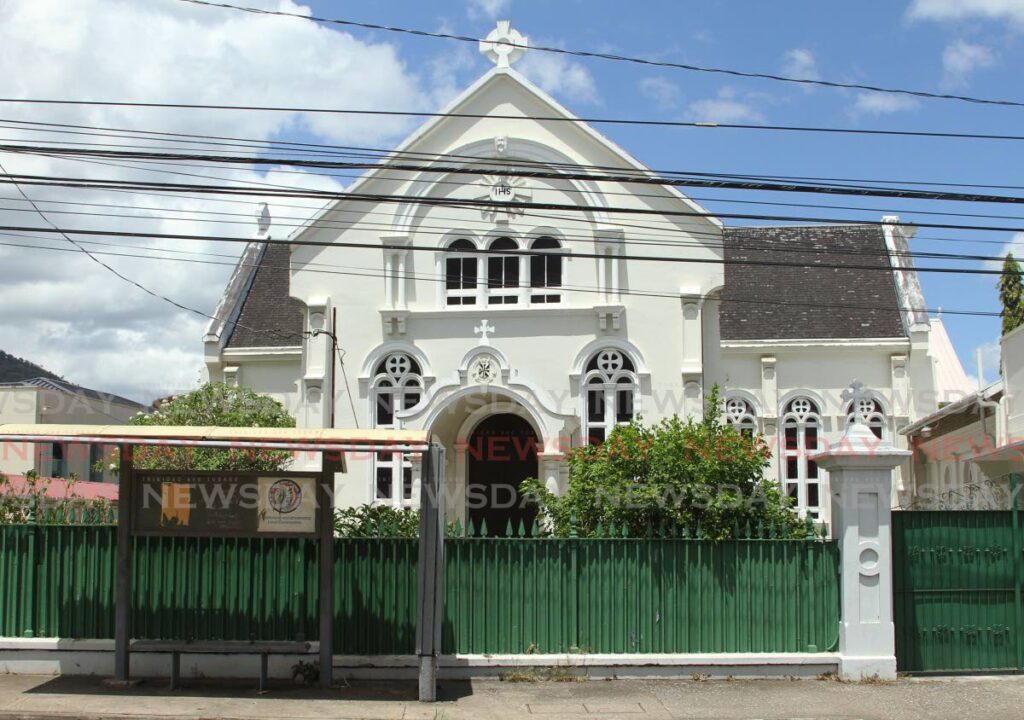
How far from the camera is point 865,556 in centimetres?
1152

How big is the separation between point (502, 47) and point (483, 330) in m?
4.96

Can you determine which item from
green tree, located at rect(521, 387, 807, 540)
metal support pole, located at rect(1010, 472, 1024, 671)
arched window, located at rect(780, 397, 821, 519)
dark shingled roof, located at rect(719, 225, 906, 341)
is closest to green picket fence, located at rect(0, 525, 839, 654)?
green tree, located at rect(521, 387, 807, 540)

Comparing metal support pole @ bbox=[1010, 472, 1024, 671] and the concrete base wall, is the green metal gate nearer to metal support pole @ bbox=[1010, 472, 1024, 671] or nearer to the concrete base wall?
metal support pole @ bbox=[1010, 472, 1024, 671]

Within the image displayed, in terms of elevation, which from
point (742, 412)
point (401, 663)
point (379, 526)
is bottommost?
point (401, 663)

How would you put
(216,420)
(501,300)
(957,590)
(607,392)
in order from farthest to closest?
(501,300) → (216,420) → (607,392) → (957,590)

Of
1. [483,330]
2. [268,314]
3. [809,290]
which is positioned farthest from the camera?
[809,290]

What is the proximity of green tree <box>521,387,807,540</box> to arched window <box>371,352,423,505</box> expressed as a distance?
6972 millimetres

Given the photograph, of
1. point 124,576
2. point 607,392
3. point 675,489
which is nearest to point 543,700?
point 675,489

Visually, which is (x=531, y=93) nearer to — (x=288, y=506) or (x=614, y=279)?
(x=614, y=279)

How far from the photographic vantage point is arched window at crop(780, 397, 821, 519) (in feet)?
83.0

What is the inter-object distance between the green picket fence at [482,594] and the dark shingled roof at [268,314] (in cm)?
1454

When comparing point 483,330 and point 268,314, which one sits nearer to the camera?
point 483,330

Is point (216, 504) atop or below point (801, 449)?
below

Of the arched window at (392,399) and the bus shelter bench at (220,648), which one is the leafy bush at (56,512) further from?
the arched window at (392,399)
